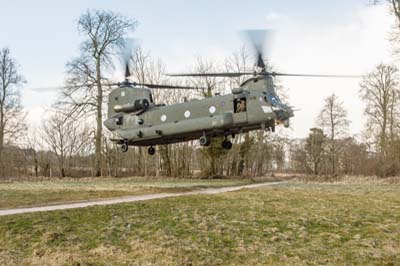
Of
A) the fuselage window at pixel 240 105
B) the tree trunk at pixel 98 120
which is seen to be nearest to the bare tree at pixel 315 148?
the tree trunk at pixel 98 120

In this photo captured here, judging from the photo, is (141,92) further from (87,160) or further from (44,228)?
(87,160)

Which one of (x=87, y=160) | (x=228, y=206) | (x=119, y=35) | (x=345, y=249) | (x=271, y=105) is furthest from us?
(x=87, y=160)

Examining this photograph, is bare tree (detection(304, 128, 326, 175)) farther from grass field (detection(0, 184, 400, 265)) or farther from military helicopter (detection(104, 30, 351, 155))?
grass field (detection(0, 184, 400, 265))

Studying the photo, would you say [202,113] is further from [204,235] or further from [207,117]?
[204,235]

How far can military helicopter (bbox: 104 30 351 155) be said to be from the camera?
16.5 metres

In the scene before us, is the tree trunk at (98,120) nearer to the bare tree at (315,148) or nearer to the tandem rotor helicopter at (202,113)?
the tandem rotor helicopter at (202,113)

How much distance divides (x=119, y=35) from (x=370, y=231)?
2969cm

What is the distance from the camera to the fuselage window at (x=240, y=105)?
16750 mm

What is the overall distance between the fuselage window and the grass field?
3.76 metres

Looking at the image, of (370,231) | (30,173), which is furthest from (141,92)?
(30,173)

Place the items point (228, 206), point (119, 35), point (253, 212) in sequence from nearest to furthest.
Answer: point (253, 212) < point (228, 206) < point (119, 35)

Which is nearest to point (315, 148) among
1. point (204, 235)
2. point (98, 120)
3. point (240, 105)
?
point (98, 120)

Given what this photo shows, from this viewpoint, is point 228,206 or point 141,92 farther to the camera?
point 141,92

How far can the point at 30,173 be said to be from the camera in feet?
142
